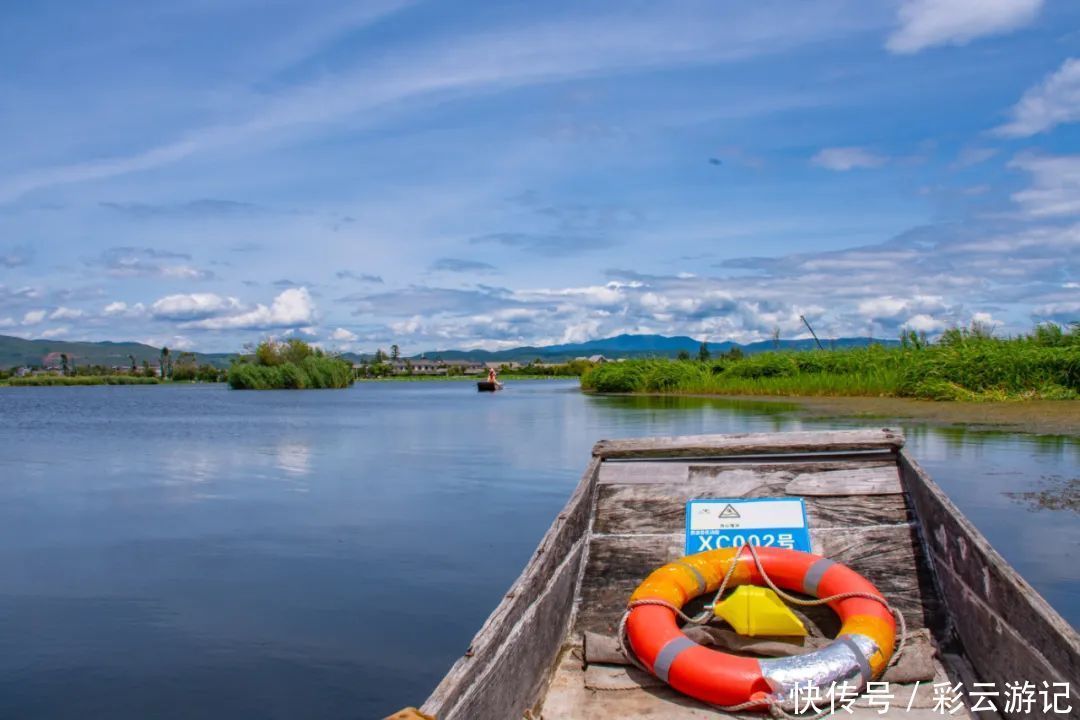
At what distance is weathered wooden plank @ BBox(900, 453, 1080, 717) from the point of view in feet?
8.30

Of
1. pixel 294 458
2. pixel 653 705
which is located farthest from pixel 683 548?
pixel 294 458

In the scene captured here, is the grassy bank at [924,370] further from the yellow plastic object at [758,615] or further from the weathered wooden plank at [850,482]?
the yellow plastic object at [758,615]

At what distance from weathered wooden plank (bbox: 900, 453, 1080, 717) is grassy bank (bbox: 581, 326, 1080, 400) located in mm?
14946

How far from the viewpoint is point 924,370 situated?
19.1m

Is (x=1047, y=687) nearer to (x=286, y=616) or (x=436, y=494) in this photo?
(x=286, y=616)

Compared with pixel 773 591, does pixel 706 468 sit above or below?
above

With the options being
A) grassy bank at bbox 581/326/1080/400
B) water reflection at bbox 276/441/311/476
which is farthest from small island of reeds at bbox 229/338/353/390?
water reflection at bbox 276/441/311/476

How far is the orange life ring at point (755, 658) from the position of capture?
2.98 meters

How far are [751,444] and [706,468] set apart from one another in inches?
11.8

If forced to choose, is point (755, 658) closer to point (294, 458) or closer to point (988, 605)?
point (988, 605)

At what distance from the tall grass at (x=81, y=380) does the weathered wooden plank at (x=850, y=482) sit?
89066mm

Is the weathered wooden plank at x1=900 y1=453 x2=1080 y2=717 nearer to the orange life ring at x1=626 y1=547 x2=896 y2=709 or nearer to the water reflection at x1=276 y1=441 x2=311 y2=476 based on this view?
the orange life ring at x1=626 y1=547 x2=896 y2=709

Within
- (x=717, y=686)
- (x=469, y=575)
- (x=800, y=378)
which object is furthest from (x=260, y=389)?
(x=717, y=686)

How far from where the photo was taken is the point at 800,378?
2323 centimetres
